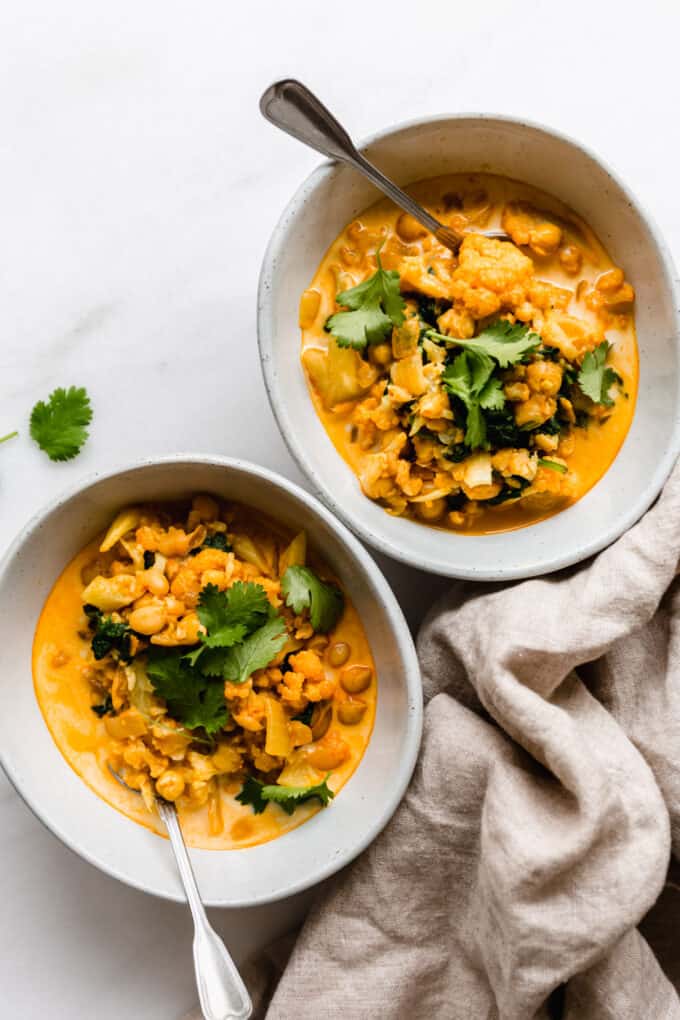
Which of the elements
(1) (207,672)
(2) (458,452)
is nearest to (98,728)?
(1) (207,672)

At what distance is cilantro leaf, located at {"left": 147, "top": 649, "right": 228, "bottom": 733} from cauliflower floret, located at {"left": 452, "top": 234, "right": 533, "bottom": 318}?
117 centimetres

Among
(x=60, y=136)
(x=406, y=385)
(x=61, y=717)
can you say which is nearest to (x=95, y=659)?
(x=61, y=717)

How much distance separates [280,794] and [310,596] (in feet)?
1.71

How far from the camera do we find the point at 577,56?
2.99 meters

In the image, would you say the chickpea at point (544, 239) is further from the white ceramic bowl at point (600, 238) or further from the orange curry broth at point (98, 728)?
the orange curry broth at point (98, 728)

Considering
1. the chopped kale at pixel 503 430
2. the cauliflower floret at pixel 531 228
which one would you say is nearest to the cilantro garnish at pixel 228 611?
the chopped kale at pixel 503 430

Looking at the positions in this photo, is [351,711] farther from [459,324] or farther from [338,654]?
[459,324]

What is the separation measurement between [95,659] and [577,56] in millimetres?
2229

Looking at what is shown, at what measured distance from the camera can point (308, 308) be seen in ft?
9.02

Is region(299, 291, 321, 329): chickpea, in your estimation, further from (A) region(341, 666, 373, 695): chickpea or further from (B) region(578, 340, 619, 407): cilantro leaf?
(A) region(341, 666, 373, 695): chickpea

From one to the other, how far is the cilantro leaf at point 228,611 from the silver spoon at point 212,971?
1.94ft

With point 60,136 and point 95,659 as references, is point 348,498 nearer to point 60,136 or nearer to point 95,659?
point 95,659

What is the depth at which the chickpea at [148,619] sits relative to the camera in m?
2.53

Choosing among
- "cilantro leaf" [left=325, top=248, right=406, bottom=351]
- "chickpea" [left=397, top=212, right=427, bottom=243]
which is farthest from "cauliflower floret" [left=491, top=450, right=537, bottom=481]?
"chickpea" [left=397, top=212, right=427, bottom=243]
